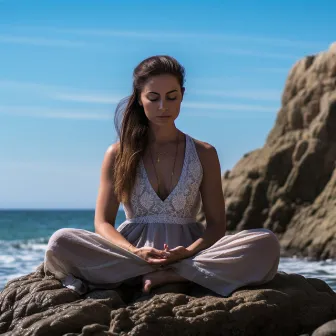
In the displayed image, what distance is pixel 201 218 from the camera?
22.3 metres

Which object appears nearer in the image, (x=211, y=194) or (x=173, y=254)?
(x=173, y=254)

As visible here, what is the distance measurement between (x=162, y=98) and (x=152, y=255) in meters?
1.33

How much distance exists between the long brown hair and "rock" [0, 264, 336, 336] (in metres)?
0.94

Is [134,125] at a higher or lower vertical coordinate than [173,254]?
higher

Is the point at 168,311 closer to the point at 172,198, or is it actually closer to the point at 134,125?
the point at 172,198

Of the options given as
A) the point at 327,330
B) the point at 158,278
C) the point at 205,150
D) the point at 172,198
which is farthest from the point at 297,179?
the point at 327,330

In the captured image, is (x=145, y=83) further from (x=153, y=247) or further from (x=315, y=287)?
(x=315, y=287)

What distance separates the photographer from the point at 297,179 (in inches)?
795

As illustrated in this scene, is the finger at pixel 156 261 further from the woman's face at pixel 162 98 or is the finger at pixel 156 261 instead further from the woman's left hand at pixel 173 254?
the woman's face at pixel 162 98

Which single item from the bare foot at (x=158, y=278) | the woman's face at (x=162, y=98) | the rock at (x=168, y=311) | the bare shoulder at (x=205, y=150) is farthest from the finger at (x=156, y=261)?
the woman's face at (x=162, y=98)

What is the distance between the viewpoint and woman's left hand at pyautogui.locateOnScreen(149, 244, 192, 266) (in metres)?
6.34

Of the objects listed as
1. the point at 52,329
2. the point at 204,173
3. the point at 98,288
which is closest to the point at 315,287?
the point at 204,173

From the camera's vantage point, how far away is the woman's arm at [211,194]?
6754 mm

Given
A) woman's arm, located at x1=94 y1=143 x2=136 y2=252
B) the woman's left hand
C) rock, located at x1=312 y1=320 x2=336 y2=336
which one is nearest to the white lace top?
woman's arm, located at x1=94 y1=143 x2=136 y2=252
